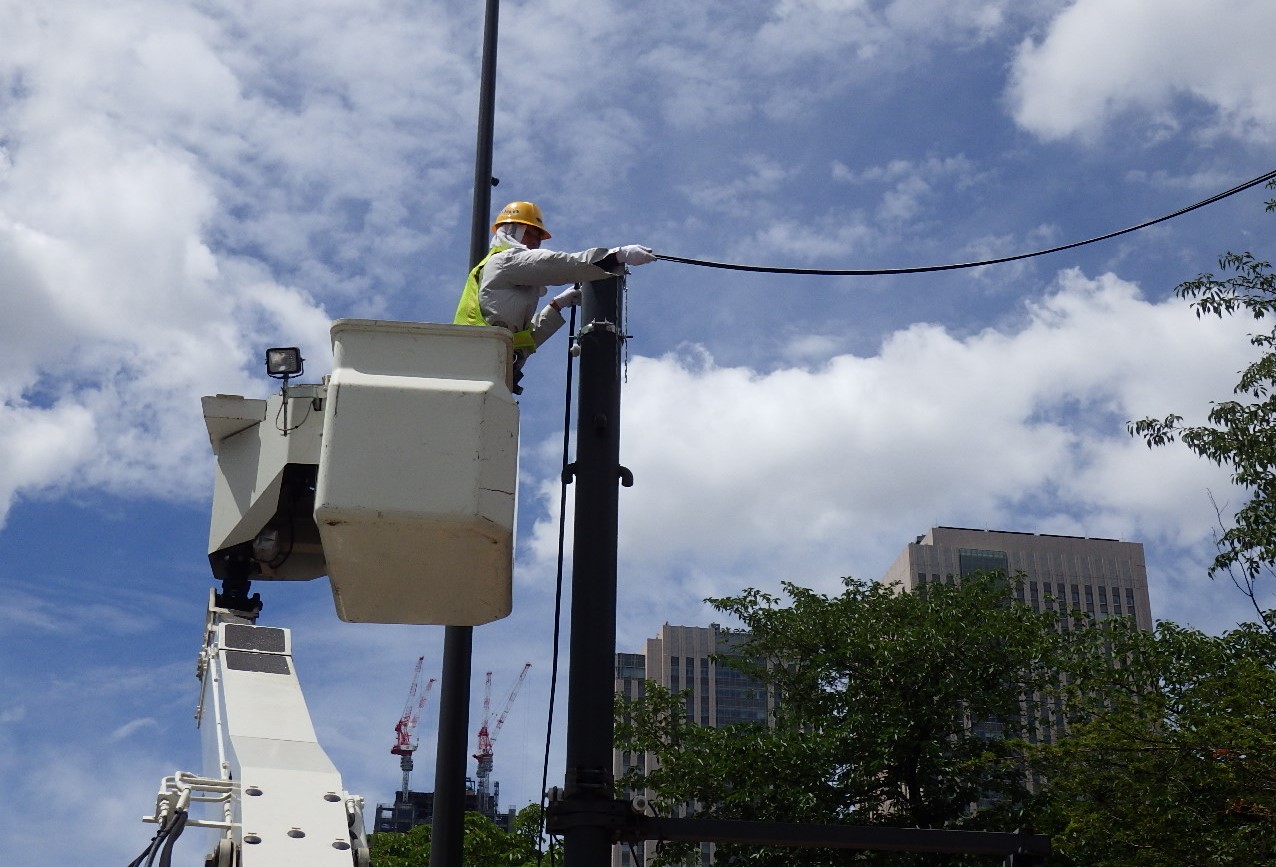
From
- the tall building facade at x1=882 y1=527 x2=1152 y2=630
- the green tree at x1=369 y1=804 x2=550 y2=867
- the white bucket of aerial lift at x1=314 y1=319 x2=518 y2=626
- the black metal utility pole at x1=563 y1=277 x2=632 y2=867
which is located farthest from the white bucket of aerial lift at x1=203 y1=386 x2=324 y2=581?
the tall building facade at x1=882 y1=527 x2=1152 y2=630

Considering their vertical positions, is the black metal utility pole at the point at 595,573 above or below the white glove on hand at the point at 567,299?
below

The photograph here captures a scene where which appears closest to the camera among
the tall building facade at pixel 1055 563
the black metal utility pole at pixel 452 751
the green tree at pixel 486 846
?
the black metal utility pole at pixel 452 751

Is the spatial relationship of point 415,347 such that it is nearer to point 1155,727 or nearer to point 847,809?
point 1155,727

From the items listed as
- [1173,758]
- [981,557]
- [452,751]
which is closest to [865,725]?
[1173,758]

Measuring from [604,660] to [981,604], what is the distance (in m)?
22.5

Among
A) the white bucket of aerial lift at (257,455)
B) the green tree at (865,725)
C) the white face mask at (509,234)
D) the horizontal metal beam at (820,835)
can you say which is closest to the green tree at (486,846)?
the green tree at (865,725)

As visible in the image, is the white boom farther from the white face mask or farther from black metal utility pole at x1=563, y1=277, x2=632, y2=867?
the white face mask

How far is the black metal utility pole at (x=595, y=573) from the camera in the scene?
5.06 metres

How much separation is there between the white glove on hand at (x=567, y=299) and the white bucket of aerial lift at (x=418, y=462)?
1.34 m

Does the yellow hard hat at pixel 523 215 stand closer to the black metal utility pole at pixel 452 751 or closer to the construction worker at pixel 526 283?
the construction worker at pixel 526 283

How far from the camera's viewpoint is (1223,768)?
15.6 m

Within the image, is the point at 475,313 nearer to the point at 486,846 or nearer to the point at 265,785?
the point at 265,785

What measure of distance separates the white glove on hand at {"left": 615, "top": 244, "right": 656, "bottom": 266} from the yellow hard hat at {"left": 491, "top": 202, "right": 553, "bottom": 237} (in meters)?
1.04

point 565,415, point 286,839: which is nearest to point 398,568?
point 565,415
